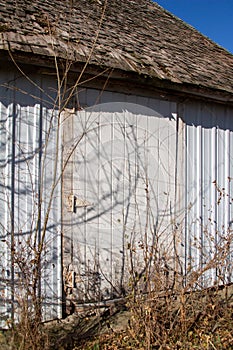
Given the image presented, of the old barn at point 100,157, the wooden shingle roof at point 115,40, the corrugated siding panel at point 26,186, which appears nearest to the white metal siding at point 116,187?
the old barn at point 100,157

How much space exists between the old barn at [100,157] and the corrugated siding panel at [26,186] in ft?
0.04

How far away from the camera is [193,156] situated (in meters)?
6.29

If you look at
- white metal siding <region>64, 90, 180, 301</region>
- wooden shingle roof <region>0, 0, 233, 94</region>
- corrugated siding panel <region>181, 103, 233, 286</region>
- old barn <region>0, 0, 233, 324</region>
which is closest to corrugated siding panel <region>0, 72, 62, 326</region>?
old barn <region>0, 0, 233, 324</region>

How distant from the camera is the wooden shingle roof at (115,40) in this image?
190 inches

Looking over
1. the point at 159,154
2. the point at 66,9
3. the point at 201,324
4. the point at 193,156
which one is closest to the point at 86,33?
the point at 66,9

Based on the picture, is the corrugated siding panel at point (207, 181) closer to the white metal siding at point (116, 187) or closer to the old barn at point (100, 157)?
the old barn at point (100, 157)

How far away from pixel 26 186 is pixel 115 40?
2.67 meters

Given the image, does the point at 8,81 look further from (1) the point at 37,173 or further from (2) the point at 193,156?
(2) the point at 193,156

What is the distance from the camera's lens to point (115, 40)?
5.96 meters

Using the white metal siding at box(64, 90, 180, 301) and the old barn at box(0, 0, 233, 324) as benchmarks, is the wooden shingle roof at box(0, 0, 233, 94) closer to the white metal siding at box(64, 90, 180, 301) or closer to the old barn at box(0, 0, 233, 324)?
the old barn at box(0, 0, 233, 324)

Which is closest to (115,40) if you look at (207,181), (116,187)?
(116,187)

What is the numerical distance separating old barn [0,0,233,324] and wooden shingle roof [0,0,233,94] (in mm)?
30

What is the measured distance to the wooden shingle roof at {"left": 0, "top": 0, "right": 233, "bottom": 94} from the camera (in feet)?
15.8

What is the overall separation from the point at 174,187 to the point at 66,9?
3.27m
